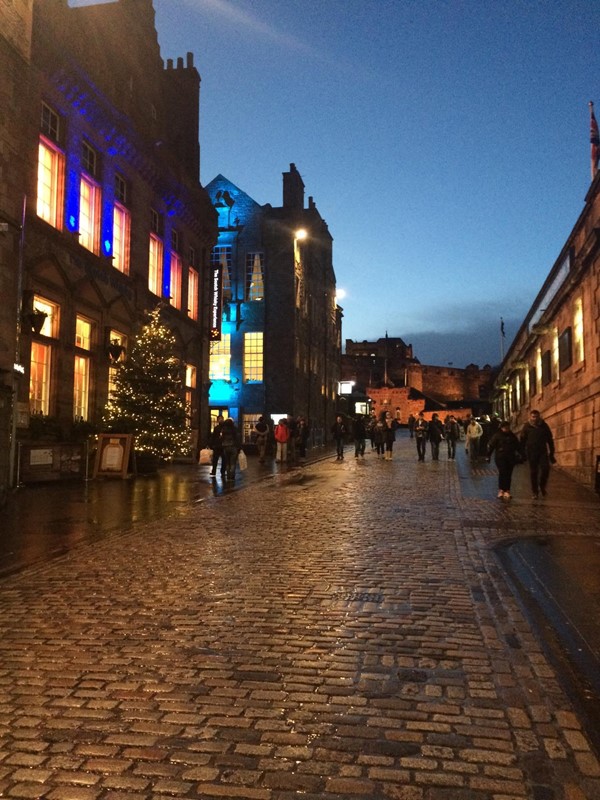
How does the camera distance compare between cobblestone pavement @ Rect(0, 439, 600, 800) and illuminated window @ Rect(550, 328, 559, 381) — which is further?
illuminated window @ Rect(550, 328, 559, 381)

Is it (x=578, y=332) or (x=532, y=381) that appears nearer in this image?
(x=578, y=332)

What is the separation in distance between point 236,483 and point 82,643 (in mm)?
12603

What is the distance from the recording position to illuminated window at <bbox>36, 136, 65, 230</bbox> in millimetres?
18250

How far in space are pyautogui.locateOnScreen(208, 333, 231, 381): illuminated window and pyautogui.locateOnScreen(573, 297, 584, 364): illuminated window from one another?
25.4 metres

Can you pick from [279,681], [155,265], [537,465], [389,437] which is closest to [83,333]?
[155,265]

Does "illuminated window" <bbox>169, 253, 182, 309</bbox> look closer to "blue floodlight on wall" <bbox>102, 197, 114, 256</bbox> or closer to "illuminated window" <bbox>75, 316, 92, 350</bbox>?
"blue floodlight on wall" <bbox>102, 197, 114, 256</bbox>

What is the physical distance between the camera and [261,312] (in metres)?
43.1

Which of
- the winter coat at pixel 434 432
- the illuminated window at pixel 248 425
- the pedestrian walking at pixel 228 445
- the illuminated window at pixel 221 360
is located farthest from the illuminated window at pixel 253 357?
the pedestrian walking at pixel 228 445

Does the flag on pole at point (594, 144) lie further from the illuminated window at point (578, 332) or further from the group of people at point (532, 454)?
the group of people at point (532, 454)

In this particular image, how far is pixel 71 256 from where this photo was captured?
63.8 ft

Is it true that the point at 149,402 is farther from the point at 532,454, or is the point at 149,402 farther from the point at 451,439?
the point at 451,439

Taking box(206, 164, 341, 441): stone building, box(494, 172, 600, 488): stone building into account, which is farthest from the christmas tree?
box(206, 164, 341, 441): stone building

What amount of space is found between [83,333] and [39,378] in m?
2.97

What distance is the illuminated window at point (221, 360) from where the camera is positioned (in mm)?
42688
